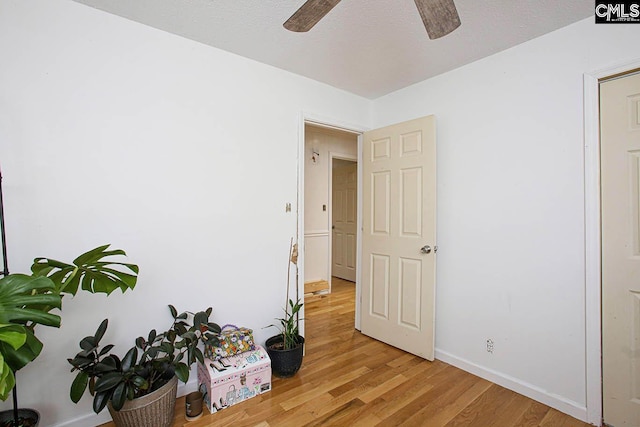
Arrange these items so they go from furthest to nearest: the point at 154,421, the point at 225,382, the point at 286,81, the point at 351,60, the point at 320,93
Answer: the point at 320,93, the point at 286,81, the point at 351,60, the point at 225,382, the point at 154,421

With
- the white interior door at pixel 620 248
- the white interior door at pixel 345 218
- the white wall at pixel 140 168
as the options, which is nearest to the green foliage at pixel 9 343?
the white wall at pixel 140 168

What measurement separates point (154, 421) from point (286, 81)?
8.20ft

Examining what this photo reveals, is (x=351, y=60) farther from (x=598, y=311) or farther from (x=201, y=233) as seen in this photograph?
(x=598, y=311)

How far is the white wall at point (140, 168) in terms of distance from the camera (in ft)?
5.09

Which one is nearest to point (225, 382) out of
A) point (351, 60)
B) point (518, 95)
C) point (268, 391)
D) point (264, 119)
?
point (268, 391)

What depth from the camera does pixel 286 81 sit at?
246cm

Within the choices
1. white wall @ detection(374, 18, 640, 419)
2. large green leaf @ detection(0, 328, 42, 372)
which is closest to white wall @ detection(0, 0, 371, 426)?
large green leaf @ detection(0, 328, 42, 372)

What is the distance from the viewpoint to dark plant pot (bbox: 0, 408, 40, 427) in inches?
53.6

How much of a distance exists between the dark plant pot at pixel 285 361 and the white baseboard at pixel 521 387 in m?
1.22

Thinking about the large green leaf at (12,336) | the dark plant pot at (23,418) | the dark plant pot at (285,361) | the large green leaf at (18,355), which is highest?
the large green leaf at (12,336)

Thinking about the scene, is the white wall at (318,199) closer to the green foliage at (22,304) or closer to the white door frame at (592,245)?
the white door frame at (592,245)

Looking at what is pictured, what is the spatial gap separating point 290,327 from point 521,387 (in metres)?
1.69

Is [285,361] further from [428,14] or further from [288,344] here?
[428,14]

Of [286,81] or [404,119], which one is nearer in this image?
[286,81]
